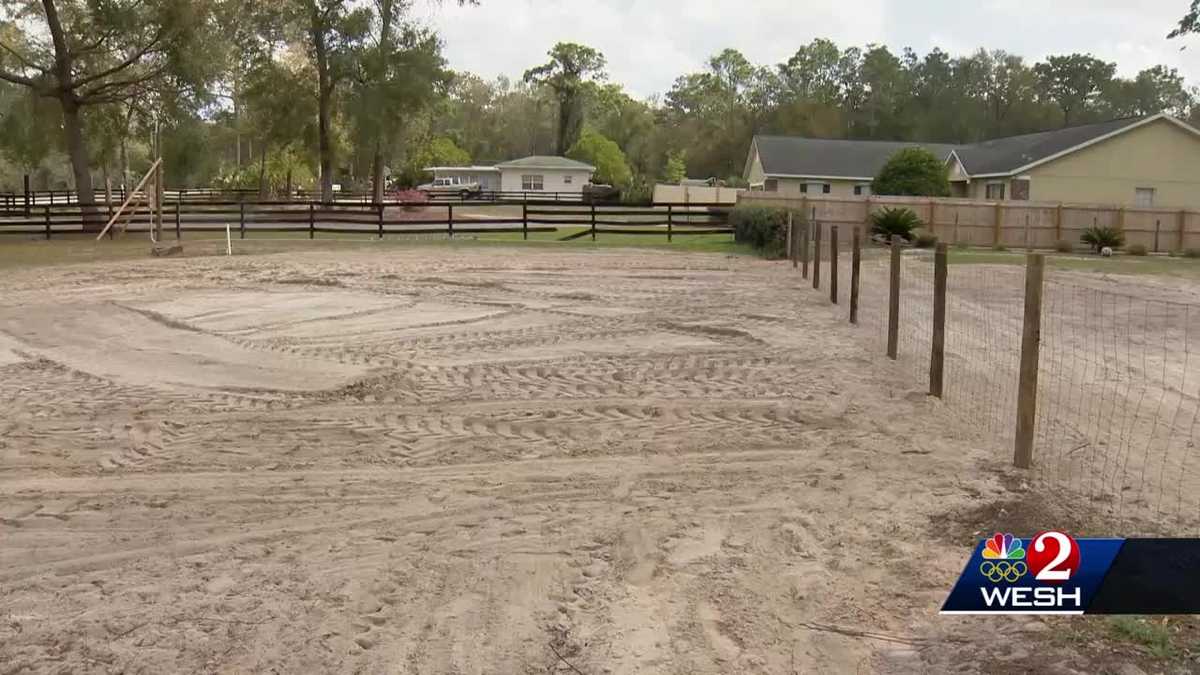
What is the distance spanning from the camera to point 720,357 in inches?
375

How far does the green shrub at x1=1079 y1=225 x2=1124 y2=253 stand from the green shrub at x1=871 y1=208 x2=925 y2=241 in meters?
5.17

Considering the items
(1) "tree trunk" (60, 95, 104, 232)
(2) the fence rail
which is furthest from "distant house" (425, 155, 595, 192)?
(1) "tree trunk" (60, 95, 104, 232)

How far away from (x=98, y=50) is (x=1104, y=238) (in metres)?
29.7

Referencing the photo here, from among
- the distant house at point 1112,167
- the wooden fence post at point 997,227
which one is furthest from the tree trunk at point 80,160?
the distant house at point 1112,167

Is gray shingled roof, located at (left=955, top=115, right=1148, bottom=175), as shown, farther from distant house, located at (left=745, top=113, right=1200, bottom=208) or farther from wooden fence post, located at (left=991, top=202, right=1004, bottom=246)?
wooden fence post, located at (left=991, top=202, right=1004, bottom=246)

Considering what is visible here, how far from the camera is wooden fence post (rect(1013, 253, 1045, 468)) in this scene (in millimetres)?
5852

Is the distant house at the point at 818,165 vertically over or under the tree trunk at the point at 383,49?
under

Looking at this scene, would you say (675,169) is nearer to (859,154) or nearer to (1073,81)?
(859,154)

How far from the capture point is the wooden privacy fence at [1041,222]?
29.5 metres

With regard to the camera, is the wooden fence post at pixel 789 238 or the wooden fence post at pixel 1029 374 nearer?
the wooden fence post at pixel 1029 374

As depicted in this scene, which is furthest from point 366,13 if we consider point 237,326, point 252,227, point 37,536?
point 37,536

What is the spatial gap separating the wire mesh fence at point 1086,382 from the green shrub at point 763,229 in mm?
6024

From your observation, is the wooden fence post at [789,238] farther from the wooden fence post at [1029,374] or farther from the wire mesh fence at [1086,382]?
the wooden fence post at [1029,374]

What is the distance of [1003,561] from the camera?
313 cm
